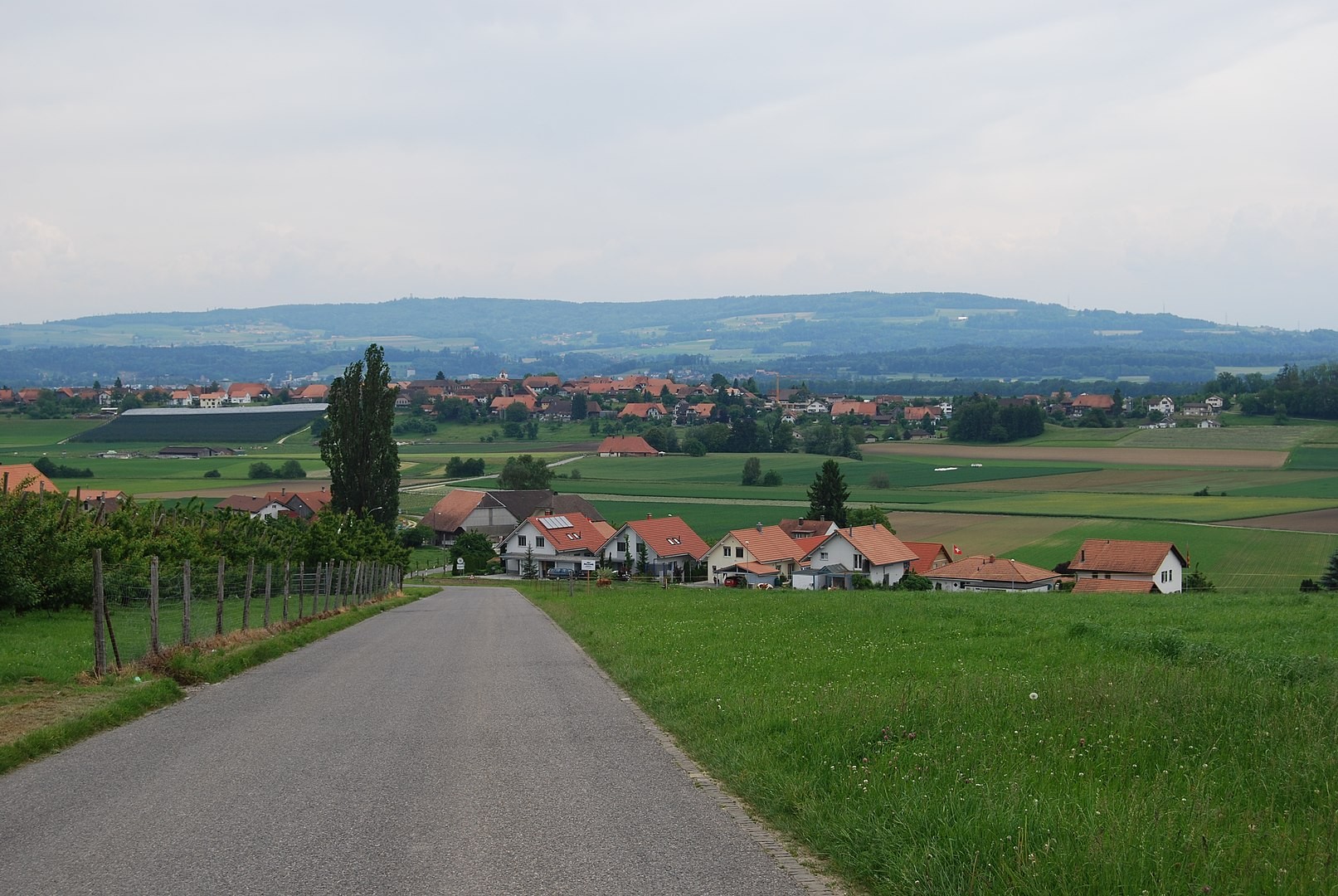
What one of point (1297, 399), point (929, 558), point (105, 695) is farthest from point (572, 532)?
point (1297, 399)

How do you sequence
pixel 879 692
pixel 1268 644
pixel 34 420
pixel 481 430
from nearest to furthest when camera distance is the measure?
pixel 879 692 < pixel 1268 644 < pixel 34 420 < pixel 481 430

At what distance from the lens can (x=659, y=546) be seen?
7600cm

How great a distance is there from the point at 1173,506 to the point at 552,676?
77111 mm

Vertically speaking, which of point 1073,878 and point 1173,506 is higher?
point 1073,878

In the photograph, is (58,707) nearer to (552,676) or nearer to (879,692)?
(552,676)

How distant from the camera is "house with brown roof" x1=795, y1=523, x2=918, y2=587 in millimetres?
66312

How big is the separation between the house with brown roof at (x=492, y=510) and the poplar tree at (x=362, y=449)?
31996 mm

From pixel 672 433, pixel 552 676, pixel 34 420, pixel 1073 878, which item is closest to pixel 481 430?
pixel 672 433

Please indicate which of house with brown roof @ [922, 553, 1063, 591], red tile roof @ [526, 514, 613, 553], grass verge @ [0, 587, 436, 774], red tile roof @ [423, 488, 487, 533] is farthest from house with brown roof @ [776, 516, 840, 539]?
grass verge @ [0, 587, 436, 774]

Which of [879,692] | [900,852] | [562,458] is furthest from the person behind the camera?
[562,458]

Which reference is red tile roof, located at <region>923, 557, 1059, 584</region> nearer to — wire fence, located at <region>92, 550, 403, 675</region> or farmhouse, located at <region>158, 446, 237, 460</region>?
wire fence, located at <region>92, 550, 403, 675</region>

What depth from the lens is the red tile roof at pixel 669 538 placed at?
7594cm

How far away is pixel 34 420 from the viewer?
504ft

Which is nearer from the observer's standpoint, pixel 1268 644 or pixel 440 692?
pixel 440 692
